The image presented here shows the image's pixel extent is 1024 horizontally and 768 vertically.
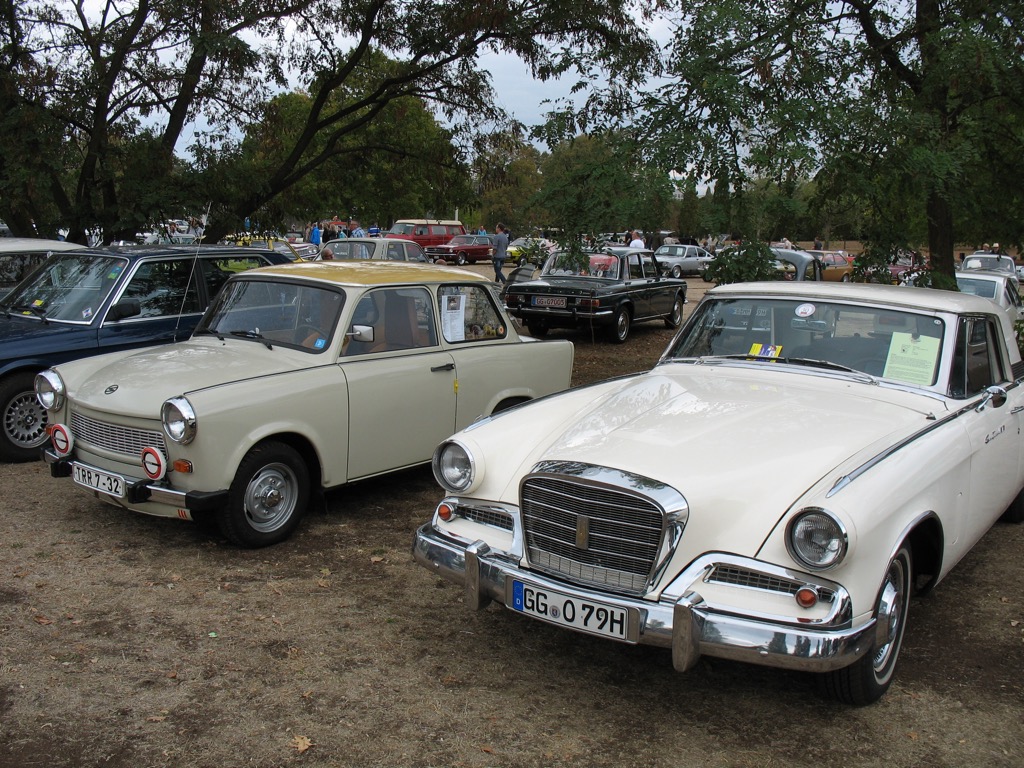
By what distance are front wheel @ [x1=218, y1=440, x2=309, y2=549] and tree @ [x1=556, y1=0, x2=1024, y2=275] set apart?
4536 millimetres

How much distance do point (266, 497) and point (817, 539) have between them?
11.1 feet

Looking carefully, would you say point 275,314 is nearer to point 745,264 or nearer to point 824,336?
point 824,336

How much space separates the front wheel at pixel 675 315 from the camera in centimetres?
1742

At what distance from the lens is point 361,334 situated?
589cm

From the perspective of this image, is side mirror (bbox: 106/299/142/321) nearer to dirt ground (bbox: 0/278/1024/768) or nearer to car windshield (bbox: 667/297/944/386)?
dirt ground (bbox: 0/278/1024/768)

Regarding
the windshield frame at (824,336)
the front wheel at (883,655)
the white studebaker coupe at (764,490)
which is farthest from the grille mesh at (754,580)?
the windshield frame at (824,336)

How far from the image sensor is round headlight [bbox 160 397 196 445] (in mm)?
4965

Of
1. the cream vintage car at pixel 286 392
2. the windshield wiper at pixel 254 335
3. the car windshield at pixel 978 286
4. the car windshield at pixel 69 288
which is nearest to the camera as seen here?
the cream vintage car at pixel 286 392

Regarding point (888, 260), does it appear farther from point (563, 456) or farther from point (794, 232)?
point (563, 456)

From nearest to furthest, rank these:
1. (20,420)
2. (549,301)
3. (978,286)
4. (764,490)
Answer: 1. (764,490)
2. (20,420)
3. (978,286)
4. (549,301)

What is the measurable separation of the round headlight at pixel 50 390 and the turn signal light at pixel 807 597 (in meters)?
4.76

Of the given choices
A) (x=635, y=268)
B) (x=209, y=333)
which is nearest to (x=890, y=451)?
(x=209, y=333)

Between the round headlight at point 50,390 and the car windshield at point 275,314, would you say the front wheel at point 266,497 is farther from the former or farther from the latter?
the round headlight at point 50,390

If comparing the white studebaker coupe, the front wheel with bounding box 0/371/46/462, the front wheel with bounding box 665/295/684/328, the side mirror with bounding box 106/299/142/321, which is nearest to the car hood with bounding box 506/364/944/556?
the white studebaker coupe
